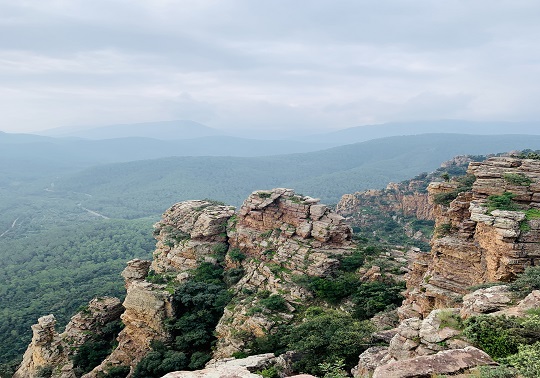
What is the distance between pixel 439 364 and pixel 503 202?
14.2 m

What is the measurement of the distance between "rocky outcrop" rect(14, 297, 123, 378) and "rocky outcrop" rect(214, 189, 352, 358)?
13.0 meters

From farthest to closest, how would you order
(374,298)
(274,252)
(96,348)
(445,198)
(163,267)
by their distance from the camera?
(163,267), (274,252), (96,348), (374,298), (445,198)

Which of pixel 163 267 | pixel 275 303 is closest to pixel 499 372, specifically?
pixel 275 303

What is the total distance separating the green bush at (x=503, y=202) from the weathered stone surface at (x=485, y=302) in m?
6.71

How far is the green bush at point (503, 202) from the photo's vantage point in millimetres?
19969

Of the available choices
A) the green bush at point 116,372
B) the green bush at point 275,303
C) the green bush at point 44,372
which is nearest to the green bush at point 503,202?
the green bush at point 275,303

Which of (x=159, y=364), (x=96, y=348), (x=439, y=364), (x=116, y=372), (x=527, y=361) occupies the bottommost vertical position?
(x=96, y=348)

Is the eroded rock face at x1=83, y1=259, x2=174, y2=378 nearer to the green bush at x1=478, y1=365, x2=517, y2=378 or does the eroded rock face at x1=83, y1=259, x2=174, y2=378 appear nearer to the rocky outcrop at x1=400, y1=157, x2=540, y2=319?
the rocky outcrop at x1=400, y1=157, x2=540, y2=319

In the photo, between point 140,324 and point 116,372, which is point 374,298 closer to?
point 140,324

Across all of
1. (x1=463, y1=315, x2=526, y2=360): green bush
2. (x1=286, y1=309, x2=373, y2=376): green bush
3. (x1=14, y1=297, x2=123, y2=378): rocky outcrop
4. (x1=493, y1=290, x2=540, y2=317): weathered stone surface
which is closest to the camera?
(x1=463, y1=315, x2=526, y2=360): green bush

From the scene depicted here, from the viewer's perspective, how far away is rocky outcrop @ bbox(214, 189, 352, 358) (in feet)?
86.7

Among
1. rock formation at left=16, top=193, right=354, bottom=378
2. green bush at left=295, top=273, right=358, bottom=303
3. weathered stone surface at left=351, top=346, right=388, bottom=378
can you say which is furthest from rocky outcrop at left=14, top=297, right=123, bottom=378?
weathered stone surface at left=351, top=346, right=388, bottom=378

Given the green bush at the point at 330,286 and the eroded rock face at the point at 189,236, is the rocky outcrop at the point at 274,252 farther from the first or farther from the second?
the eroded rock face at the point at 189,236

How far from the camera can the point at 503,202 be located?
2041cm
